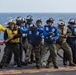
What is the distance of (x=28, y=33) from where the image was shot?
1510 cm

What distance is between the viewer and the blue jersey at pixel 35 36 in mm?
14938

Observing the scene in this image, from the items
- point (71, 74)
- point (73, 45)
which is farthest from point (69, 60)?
point (71, 74)

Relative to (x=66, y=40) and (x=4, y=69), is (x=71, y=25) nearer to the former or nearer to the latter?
(x=66, y=40)

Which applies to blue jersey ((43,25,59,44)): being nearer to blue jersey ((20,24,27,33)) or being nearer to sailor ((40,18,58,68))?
sailor ((40,18,58,68))

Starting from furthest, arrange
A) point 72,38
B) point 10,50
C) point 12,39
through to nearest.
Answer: point 72,38, point 10,50, point 12,39

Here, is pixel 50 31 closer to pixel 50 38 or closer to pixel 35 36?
pixel 50 38

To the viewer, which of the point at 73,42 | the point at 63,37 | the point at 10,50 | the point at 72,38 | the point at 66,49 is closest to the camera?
the point at 63,37

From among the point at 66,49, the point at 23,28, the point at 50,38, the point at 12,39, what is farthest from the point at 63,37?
the point at 12,39

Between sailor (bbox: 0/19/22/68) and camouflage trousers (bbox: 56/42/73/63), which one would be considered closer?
sailor (bbox: 0/19/22/68)

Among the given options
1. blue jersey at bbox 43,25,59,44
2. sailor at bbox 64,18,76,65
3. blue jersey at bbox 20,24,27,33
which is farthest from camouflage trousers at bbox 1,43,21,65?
sailor at bbox 64,18,76,65

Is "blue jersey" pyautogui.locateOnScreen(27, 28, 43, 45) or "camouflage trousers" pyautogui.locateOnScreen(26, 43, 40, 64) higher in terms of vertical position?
"blue jersey" pyautogui.locateOnScreen(27, 28, 43, 45)

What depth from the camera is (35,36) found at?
15.0 metres

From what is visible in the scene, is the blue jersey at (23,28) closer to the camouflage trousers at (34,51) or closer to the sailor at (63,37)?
the camouflage trousers at (34,51)

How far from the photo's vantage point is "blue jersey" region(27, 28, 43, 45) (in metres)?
14.9
